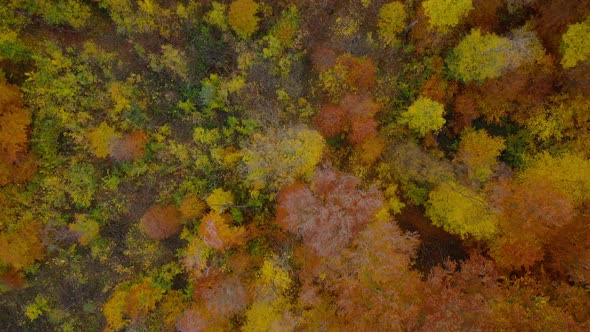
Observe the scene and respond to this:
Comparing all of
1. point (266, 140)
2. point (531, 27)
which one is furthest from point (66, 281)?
point (531, 27)

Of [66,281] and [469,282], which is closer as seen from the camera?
[469,282]

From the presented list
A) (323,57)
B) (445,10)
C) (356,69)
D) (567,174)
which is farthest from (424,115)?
(567,174)

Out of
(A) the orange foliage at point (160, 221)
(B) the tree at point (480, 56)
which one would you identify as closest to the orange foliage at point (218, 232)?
(A) the orange foliage at point (160, 221)

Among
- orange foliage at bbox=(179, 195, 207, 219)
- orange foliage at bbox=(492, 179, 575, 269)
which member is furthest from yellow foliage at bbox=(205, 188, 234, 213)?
orange foliage at bbox=(492, 179, 575, 269)

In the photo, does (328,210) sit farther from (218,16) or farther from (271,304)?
(218,16)

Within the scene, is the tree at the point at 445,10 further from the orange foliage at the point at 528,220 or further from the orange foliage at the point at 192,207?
the orange foliage at the point at 192,207

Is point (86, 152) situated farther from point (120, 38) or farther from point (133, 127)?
point (120, 38)
